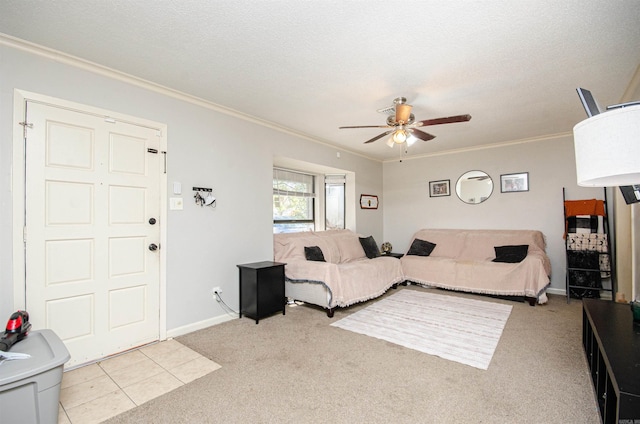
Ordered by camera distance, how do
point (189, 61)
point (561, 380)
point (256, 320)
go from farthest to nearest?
point (256, 320), point (189, 61), point (561, 380)

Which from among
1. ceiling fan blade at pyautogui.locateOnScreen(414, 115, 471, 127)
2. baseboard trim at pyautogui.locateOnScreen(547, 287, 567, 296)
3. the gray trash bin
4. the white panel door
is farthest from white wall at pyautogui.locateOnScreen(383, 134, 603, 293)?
the gray trash bin

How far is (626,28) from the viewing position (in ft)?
6.22

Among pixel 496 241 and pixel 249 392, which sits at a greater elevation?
pixel 496 241

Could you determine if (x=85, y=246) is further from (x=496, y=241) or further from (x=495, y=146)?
(x=495, y=146)

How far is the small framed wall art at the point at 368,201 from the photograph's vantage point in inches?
223

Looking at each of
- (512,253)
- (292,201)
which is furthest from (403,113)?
(512,253)

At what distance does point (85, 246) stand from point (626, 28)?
13.6 feet

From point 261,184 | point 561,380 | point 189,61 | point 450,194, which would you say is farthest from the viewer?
point 450,194

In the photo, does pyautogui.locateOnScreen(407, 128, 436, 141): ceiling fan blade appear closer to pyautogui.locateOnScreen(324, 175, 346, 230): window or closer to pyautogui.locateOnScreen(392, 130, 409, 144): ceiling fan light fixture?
pyautogui.locateOnScreen(392, 130, 409, 144): ceiling fan light fixture

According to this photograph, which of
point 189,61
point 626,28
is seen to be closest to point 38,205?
point 189,61

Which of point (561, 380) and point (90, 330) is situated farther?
point (90, 330)

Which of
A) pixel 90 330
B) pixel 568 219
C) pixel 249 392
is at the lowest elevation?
pixel 249 392

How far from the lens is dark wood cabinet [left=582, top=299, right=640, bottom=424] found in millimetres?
1140

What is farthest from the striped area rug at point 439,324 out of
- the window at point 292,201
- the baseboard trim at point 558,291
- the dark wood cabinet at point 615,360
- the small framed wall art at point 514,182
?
the small framed wall art at point 514,182
